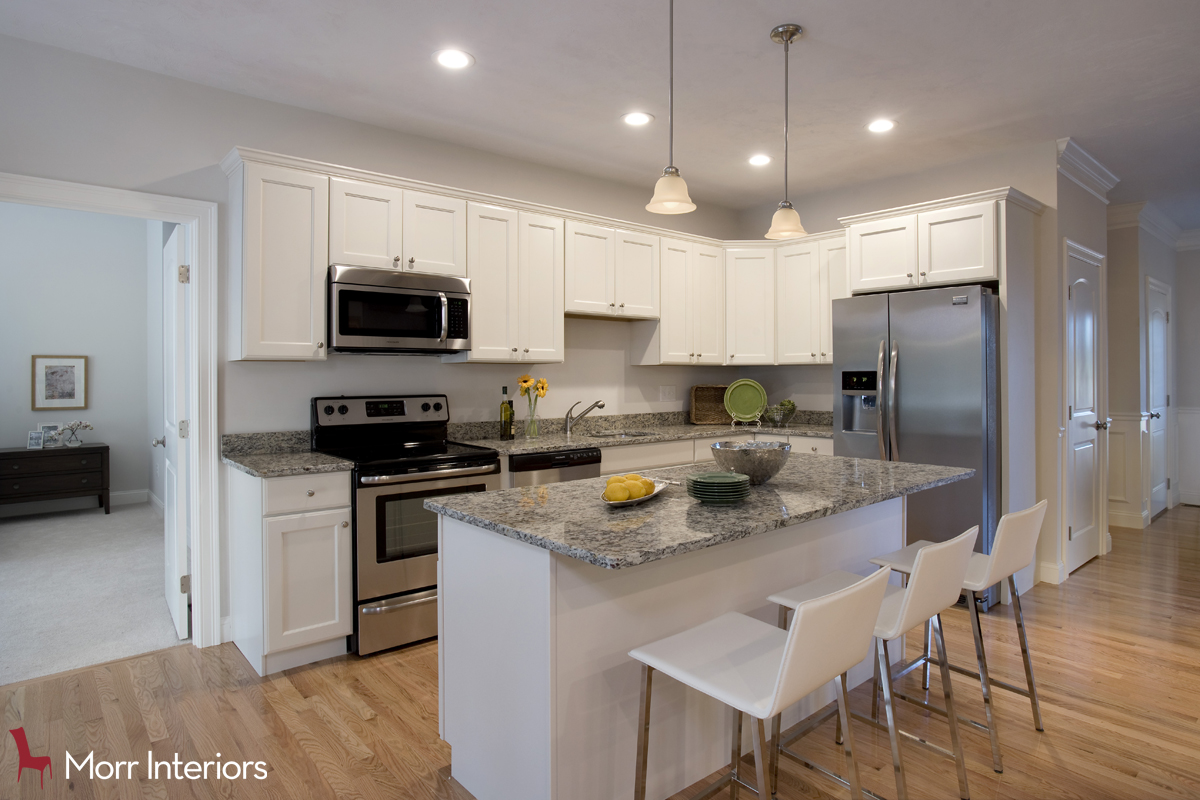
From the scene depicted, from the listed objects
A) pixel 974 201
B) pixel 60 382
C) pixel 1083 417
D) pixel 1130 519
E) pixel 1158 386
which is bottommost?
pixel 1130 519

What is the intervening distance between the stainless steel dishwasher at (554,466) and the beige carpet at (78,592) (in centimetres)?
179

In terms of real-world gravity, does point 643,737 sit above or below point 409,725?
above

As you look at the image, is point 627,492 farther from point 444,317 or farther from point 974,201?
point 974,201

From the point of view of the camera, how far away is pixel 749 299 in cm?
493

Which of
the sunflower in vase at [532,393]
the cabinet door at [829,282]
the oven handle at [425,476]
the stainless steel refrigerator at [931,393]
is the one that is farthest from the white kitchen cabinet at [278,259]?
the cabinet door at [829,282]

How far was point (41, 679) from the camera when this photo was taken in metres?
2.73

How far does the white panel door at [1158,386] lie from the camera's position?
→ 5.52m

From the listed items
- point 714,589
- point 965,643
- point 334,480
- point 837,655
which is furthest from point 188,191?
point 965,643

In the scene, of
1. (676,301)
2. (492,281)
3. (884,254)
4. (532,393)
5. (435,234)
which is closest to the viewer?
(435,234)

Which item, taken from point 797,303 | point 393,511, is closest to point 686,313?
point 797,303

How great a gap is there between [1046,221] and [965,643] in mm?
2522

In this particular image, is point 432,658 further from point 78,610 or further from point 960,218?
point 960,218

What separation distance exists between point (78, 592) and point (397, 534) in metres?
2.30

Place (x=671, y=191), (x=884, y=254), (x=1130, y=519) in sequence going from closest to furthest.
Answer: (x=671, y=191), (x=884, y=254), (x=1130, y=519)
